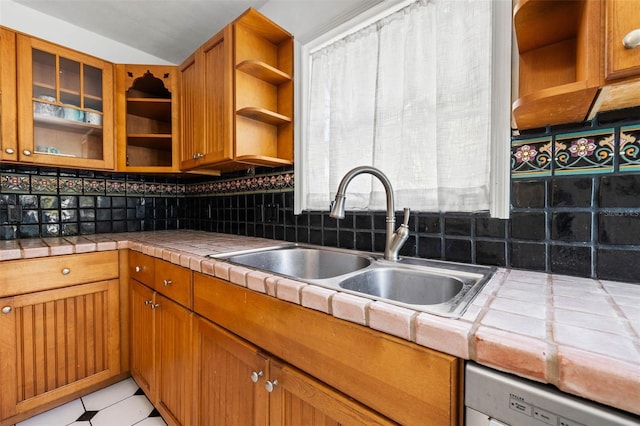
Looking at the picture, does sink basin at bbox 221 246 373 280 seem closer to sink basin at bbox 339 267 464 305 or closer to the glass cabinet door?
sink basin at bbox 339 267 464 305

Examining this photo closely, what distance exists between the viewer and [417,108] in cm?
110

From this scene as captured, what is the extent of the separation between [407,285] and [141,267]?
1.34 meters

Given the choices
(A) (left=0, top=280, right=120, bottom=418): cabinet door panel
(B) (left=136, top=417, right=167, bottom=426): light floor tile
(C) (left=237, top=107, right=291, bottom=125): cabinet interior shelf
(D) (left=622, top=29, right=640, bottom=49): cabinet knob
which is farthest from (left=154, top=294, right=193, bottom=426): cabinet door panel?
(D) (left=622, top=29, right=640, bottom=49): cabinet knob

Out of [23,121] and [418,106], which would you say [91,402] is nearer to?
[23,121]

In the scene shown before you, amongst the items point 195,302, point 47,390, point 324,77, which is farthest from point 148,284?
point 324,77

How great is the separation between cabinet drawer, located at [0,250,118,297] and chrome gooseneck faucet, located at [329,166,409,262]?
1.35m

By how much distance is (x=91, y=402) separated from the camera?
4.79ft

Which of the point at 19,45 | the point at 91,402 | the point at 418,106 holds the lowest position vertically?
the point at 91,402

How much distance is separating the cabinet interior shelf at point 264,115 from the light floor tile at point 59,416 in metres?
1.72

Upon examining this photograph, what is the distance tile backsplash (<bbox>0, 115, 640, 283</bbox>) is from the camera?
0.74 m

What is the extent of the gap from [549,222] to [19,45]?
254cm

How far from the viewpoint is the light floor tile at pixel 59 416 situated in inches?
52.0

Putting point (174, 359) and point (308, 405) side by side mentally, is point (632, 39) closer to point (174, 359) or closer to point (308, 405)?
point (308, 405)

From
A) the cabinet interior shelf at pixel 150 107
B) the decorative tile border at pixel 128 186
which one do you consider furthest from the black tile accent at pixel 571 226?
the cabinet interior shelf at pixel 150 107
